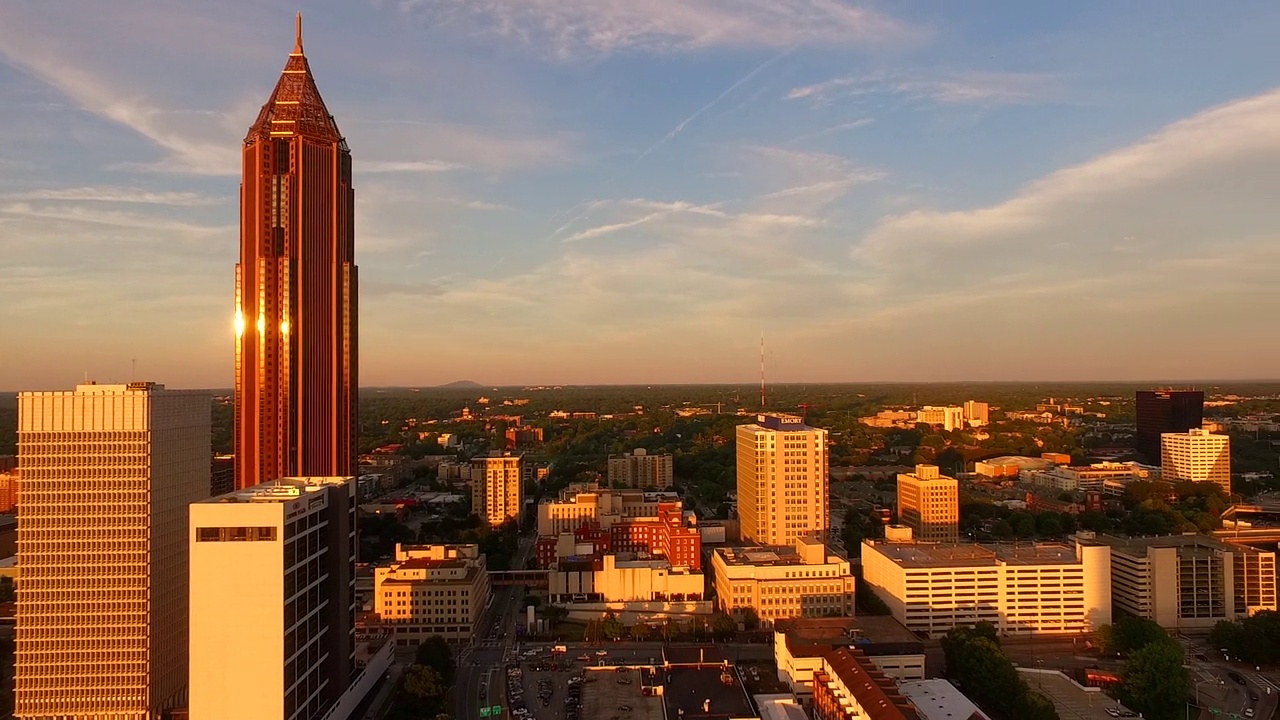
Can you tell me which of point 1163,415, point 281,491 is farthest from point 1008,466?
point 281,491

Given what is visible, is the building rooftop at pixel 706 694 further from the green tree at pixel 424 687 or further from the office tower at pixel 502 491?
the office tower at pixel 502 491

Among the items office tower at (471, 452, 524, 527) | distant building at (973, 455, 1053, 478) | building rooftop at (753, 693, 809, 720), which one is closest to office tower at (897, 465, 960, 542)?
office tower at (471, 452, 524, 527)

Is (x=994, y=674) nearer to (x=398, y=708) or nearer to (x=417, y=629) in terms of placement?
(x=398, y=708)

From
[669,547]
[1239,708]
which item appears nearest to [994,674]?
[1239,708]

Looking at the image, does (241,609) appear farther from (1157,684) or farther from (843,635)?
(1157,684)

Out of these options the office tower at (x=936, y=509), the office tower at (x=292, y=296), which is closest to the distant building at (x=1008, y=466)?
the office tower at (x=936, y=509)
